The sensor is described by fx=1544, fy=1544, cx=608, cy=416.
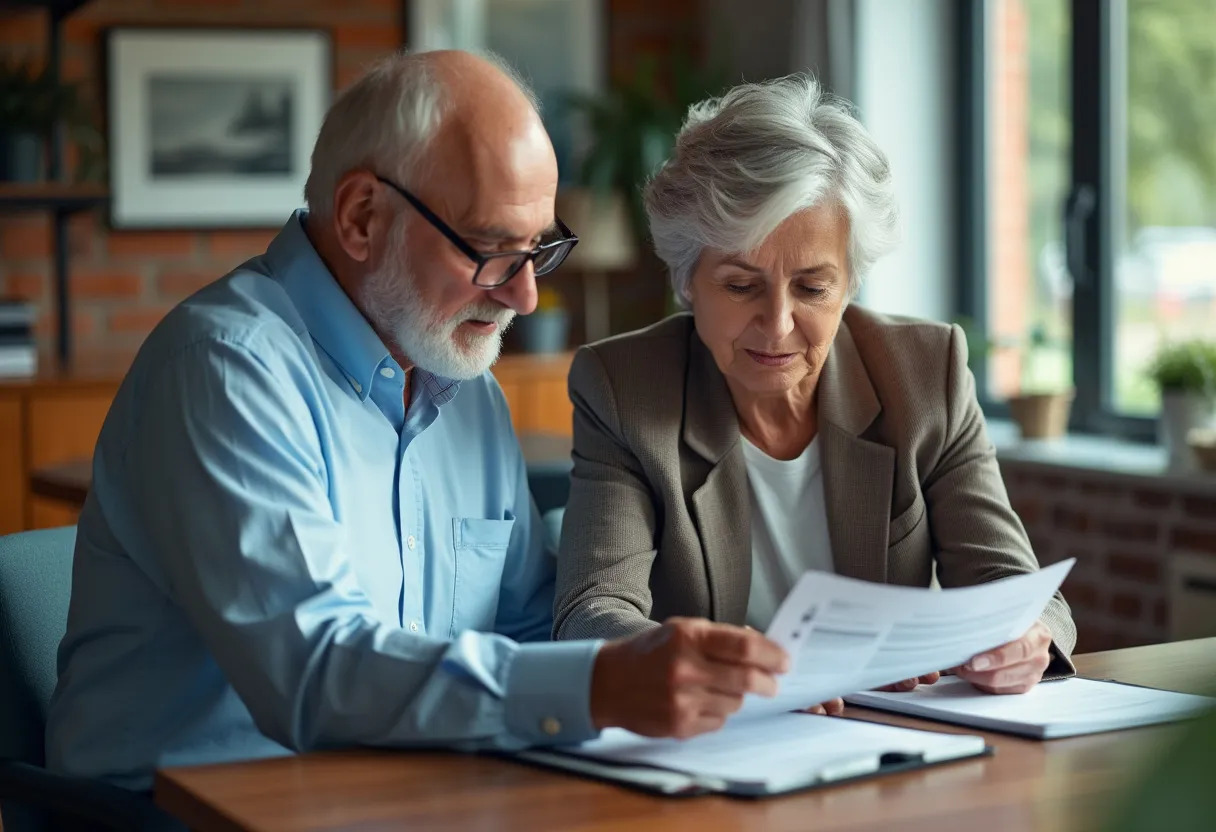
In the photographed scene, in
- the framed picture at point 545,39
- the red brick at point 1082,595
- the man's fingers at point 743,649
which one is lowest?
the red brick at point 1082,595

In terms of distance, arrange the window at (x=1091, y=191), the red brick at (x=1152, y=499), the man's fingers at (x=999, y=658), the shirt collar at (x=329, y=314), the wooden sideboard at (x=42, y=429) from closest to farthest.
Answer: the man's fingers at (x=999, y=658) → the shirt collar at (x=329, y=314) → the red brick at (x=1152, y=499) → the window at (x=1091, y=191) → the wooden sideboard at (x=42, y=429)

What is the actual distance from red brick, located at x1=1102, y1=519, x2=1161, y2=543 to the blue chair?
8.54 ft

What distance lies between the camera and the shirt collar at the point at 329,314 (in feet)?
5.10

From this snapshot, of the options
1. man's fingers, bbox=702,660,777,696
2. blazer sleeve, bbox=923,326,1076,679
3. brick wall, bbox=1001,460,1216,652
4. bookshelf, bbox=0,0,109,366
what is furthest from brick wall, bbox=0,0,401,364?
man's fingers, bbox=702,660,777,696

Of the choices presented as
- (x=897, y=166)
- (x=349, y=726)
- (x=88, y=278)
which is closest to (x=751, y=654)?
(x=349, y=726)

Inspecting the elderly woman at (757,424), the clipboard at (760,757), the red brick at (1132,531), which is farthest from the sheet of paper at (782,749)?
the red brick at (1132,531)

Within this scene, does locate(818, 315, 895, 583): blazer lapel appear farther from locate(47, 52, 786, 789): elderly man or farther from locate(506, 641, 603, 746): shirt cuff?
locate(506, 641, 603, 746): shirt cuff

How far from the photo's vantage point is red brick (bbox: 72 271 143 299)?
4910 millimetres

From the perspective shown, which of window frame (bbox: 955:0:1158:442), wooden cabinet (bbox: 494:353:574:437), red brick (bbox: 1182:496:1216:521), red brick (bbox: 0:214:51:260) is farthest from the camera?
red brick (bbox: 0:214:51:260)

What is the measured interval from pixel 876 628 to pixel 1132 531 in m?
2.63

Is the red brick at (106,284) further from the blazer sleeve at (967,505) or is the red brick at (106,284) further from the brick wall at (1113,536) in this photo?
the blazer sleeve at (967,505)

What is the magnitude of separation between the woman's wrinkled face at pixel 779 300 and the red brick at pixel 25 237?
3.55 meters

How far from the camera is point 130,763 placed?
142 centimetres

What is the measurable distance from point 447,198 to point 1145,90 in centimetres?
298
